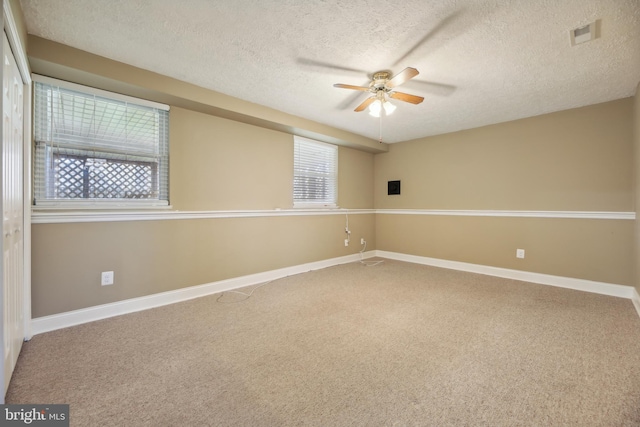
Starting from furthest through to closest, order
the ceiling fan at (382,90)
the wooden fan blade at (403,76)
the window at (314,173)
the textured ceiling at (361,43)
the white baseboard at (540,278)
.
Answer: the window at (314,173) → the white baseboard at (540,278) → the ceiling fan at (382,90) → the wooden fan blade at (403,76) → the textured ceiling at (361,43)

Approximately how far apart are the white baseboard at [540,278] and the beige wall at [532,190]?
2.6 inches

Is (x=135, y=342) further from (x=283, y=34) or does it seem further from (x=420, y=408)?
(x=283, y=34)

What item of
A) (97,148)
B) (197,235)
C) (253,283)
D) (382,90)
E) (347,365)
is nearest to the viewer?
(347,365)

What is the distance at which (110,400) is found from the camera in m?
1.39

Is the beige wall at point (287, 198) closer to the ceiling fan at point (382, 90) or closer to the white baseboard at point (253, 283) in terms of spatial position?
the white baseboard at point (253, 283)

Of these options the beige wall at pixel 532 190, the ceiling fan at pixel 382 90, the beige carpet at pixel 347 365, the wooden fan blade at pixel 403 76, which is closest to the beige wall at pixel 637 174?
the beige wall at pixel 532 190

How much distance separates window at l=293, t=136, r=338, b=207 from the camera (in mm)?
4066

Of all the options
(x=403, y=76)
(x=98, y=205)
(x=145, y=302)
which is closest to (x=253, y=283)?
(x=145, y=302)

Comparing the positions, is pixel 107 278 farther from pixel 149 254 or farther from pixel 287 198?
pixel 287 198

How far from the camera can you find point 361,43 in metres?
2.00

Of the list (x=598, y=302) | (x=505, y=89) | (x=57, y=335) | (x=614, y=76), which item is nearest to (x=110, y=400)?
(x=57, y=335)
